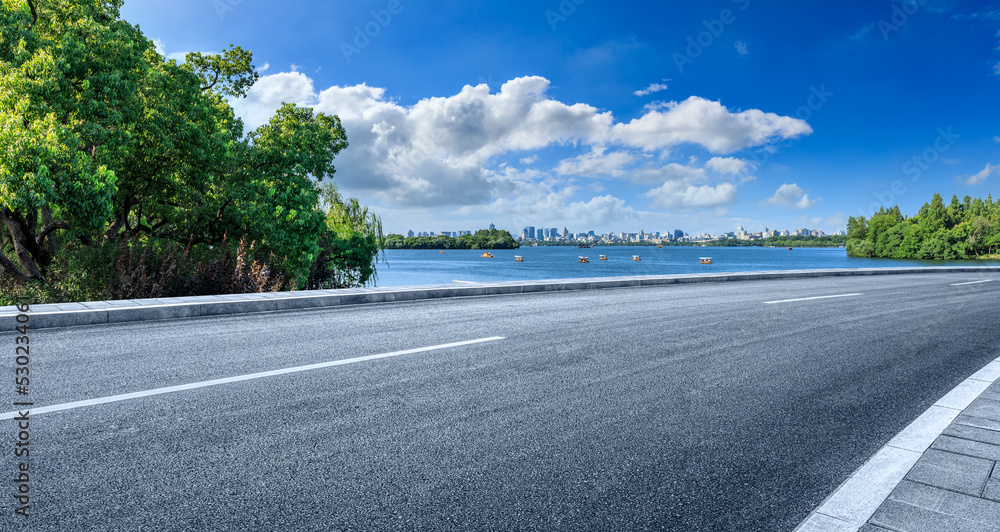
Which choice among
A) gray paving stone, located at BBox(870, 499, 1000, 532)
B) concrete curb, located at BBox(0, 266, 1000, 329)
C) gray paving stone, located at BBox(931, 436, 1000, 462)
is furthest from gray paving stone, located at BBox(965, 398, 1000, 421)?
concrete curb, located at BBox(0, 266, 1000, 329)

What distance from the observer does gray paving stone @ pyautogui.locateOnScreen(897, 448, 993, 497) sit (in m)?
2.60

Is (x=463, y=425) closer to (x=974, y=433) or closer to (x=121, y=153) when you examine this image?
(x=974, y=433)

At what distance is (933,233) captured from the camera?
117 m

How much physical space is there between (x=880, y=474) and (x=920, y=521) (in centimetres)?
55

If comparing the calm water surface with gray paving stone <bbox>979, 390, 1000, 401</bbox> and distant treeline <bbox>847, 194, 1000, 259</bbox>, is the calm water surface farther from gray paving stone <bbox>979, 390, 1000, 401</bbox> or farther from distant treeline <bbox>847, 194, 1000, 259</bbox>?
gray paving stone <bbox>979, 390, 1000, 401</bbox>

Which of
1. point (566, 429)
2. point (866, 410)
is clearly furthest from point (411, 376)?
point (866, 410)

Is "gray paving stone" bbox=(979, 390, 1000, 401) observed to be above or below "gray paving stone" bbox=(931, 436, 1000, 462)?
below

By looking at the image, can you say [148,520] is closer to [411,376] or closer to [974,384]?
[411,376]

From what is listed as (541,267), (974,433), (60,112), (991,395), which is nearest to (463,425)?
(974,433)

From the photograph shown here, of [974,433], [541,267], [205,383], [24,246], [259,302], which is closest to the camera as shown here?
[974,433]

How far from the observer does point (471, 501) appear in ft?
7.88

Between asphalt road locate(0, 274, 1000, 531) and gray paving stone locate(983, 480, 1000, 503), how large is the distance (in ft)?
2.01

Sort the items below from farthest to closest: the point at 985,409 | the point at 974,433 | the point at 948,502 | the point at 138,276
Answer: the point at 138,276 → the point at 985,409 → the point at 974,433 → the point at 948,502

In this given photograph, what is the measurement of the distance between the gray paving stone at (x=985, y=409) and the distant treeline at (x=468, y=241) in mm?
132844
